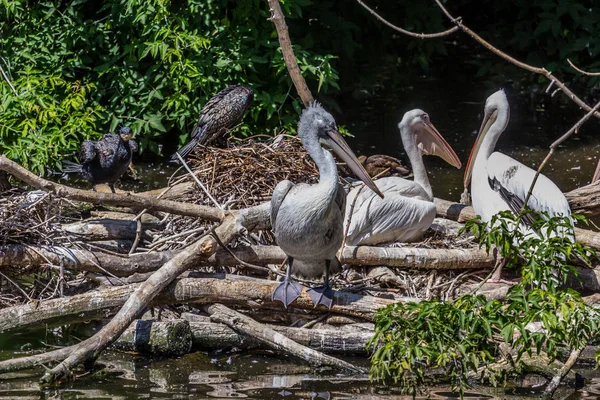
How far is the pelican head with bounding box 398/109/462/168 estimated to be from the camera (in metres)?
7.13

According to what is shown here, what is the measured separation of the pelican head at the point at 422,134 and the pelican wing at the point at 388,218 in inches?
28.9

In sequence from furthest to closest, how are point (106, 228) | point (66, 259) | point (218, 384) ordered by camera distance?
point (106, 228), point (66, 259), point (218, 384)

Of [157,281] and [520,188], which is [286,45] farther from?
[157,281]

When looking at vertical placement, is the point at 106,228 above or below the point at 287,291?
above

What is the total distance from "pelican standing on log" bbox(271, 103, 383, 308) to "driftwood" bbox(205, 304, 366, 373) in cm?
23

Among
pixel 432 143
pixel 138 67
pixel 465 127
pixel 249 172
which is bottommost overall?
pixel 249 172

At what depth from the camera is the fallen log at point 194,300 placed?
17.7 feet

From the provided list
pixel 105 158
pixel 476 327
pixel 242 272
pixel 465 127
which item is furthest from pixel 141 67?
pixel 476 327

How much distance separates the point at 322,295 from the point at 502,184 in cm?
155

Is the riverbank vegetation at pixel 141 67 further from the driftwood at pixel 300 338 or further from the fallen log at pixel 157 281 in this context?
the driftwood at pixel 300 338

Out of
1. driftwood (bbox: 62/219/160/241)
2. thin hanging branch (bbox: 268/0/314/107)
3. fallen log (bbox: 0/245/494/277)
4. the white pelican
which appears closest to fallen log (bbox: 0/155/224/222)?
fallen log (bbox: 0/245/494/277)

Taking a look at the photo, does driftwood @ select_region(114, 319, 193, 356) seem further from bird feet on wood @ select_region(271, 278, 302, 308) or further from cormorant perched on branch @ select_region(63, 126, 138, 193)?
cormorant perched on branch @ select_region(63, 126, 138, 193)

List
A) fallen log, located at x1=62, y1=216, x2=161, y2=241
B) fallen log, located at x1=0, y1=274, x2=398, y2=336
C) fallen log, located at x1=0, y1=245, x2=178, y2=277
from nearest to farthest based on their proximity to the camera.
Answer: fallen log, located at x1=0, y1=274, x2=398, y2=336 < fallen log, located at x1=0, y1=245, x2=178, y2=277 < fallen log, located at x1=62, y1=216, x2=161, y2=241

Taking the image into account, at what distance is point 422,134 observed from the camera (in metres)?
7.30
